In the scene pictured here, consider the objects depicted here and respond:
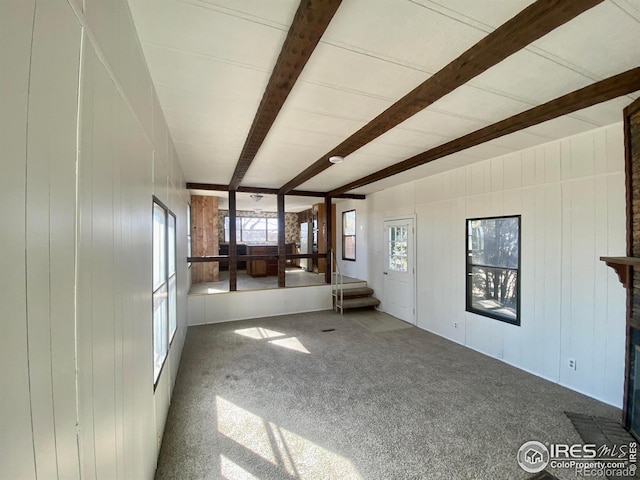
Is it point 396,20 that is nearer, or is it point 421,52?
point 396,20

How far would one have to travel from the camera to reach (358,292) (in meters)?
6.25

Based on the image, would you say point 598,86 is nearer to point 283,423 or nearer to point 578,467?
point 578,467

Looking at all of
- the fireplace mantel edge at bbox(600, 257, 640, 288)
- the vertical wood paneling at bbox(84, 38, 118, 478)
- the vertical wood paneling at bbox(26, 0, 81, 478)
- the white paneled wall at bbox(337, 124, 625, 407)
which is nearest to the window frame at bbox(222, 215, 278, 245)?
the white paneled wall at bbox(337, 124, 625, 407)

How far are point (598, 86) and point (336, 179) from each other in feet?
11.7

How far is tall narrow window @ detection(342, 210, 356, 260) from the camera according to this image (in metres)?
7.30

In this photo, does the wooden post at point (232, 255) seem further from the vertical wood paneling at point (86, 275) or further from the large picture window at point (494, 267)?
the vertical wood paneling at point (86, 275)

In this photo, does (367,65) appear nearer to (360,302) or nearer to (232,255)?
(232,255)

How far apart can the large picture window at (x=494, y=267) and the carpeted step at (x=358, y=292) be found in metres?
2.54

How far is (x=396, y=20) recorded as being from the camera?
4.62 feet

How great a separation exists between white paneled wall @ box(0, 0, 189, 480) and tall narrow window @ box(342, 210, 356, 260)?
614 centimetres

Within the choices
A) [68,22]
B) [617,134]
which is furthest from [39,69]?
[617,134]

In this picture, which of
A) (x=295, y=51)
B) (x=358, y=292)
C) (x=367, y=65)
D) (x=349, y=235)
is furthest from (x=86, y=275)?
(x=349, y=235)

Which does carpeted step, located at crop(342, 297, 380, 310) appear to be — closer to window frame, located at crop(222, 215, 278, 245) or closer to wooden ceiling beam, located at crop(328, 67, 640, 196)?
wooden ceiling beam, located at crop(328, 67, 640, 196)

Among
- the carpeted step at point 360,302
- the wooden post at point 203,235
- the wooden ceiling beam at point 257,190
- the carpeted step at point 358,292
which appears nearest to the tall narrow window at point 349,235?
the wooden ceiling beam at point 257,190
